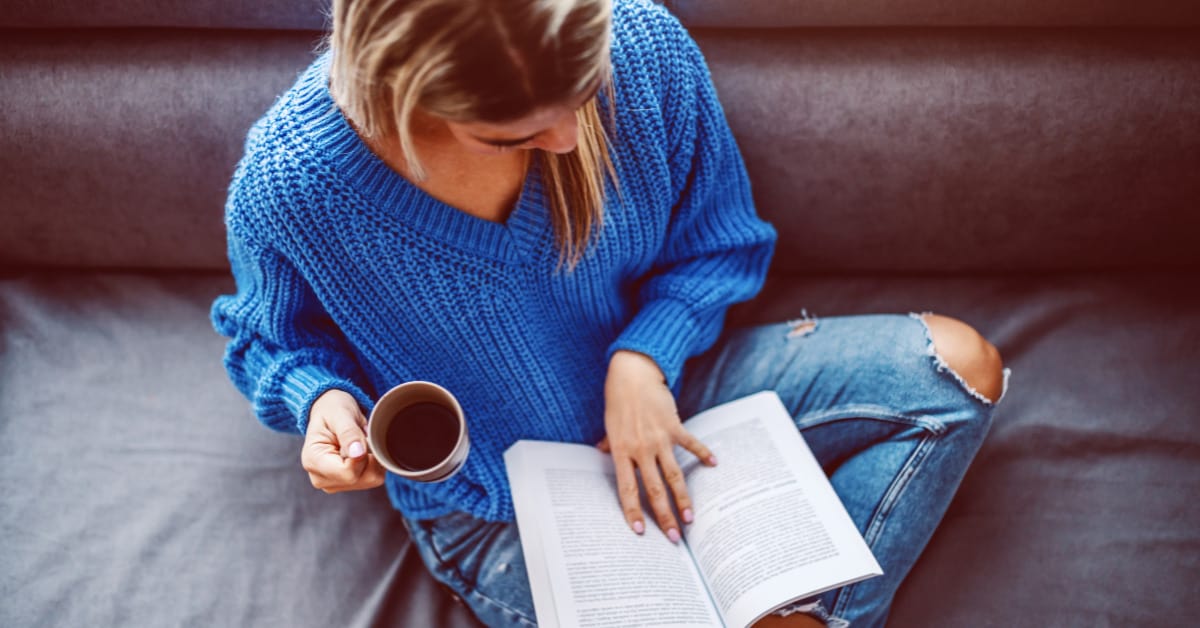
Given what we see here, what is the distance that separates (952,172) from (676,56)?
18.4 inches

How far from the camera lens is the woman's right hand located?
0.69 metres

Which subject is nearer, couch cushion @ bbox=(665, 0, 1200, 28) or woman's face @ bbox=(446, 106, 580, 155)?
woman's face @ bbox=(446, 106, 580, 155)

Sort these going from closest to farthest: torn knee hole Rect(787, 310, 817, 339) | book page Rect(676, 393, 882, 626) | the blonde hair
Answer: the blonde hair → book page Rect(676, 393, 882, 626) → torn knee hole Rect(787, 310, 817, 339)

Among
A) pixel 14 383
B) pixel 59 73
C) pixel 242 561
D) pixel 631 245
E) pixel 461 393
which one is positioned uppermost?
pixel 59 73

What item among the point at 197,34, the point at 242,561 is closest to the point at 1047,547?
the point at 242,561

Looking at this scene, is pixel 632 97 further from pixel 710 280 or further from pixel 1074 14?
pixel 1074 14

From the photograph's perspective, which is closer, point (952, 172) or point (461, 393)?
point (461, 393)

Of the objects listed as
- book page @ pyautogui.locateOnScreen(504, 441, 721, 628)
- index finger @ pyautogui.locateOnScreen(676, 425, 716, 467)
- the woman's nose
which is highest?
the woman's nose

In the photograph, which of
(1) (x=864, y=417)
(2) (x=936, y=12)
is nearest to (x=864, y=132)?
(2) (x=936, y=12)

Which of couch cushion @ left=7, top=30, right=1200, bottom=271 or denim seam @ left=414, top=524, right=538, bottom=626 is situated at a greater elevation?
couch cushion @ left=7, top=30, right=1200, bottom=271

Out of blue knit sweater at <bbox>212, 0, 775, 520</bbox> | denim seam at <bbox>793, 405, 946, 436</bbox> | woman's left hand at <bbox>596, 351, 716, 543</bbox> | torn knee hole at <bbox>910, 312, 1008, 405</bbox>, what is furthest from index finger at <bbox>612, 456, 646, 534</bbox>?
torn knee hole at <bbox>910, 312, 1008, 405</bbox>

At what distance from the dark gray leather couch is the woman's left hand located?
0.97 feet

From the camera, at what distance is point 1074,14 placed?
94 cm

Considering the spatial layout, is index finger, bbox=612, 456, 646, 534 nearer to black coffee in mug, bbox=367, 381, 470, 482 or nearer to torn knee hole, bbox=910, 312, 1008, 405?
black coffee in mug, bbox=367, 381, 470, 482
